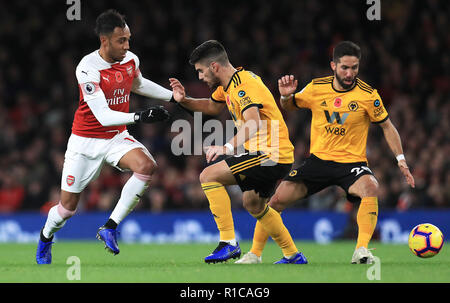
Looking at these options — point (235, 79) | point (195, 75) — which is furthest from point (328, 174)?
point (195, 75)

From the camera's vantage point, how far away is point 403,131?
1498 cm

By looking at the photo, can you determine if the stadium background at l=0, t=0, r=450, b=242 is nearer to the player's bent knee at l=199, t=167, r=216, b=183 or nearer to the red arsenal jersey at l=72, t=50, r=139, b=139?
the red arsenal jersey at l=72, t=50, r=139, b=139

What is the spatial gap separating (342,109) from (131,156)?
2190 millimetres

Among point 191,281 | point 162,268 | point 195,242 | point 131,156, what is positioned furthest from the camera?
point 195,242

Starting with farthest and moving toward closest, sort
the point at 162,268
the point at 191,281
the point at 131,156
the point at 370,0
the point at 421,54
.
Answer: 1. the point at 370,0
2. the point at 421,54
3. the point at 131,156
4. the point at 162,268
5. the point at 191,281

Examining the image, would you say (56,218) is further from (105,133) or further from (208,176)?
(208,176)

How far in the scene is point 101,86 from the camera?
7.50 m

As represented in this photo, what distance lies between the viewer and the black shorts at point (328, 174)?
752 cm

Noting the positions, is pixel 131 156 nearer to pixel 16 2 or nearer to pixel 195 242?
pixel 195 242

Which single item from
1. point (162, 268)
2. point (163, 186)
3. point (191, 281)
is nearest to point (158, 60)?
point (163, 186)

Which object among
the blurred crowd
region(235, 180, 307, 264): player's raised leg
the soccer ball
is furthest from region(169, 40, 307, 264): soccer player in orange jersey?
the blurred crowd

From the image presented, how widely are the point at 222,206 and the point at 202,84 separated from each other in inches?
394

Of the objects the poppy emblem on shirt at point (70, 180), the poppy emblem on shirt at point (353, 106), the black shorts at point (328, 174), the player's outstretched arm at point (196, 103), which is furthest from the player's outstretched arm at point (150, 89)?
the poppy emblem on shirt at point (353, 106)

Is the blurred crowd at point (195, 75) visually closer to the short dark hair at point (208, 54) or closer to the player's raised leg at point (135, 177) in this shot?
the player's raised leg at point (135, 177)
